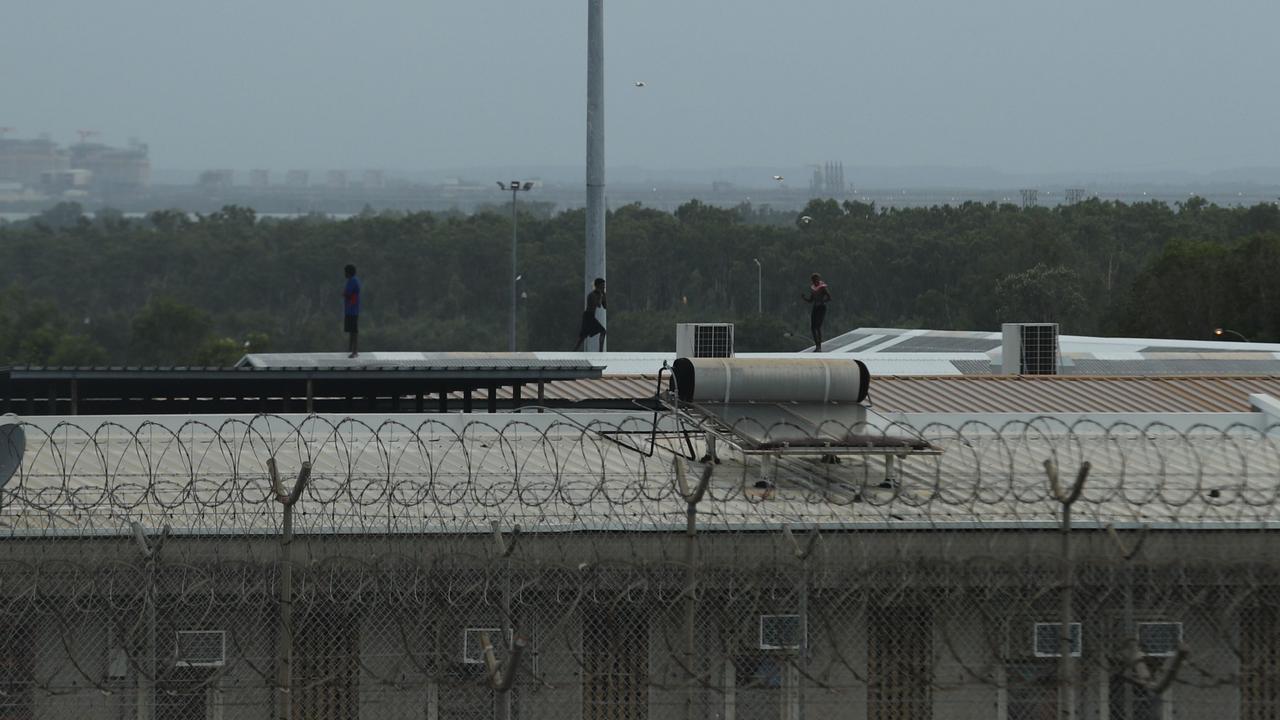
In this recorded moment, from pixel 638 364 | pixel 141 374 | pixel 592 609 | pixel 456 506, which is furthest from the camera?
pixel 638 364

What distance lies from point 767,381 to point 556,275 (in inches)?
4591

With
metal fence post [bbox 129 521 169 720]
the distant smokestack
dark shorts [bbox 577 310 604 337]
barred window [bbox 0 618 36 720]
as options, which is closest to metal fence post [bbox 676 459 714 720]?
metal fence post [bbox 129 521 169 720]

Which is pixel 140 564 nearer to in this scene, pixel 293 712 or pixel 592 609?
pixel 293 712

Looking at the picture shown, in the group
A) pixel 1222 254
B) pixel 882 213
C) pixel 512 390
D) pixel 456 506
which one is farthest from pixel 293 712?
pixel 882 213

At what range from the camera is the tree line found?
10900cm

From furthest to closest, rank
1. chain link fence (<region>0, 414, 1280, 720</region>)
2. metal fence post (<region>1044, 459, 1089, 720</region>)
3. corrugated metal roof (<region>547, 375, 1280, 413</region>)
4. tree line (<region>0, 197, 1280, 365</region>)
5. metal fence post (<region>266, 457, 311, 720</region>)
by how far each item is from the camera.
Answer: tree line (<region>0, 197, 1280, 365</region>) → corrugated metal roof (<region>547, 375, 1280, 413</region>) → chain link fence (<region>0, 414, 1280, 720</region>) → metal fence post (<region>1044, 459, 1089, 720</region>) → metal fence post (<region>266, 457, 311, 720</region>)

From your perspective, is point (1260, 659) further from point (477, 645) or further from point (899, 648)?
point (477, 645)

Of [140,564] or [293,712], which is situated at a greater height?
[140,564]

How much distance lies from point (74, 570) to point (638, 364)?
20.1 meters

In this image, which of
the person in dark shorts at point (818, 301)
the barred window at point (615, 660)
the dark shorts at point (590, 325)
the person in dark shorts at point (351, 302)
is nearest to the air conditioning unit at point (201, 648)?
the barred window at point (615, 660)

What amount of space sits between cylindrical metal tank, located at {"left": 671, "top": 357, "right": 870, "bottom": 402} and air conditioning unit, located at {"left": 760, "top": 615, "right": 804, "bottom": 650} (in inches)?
173

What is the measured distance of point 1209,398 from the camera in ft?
87.1

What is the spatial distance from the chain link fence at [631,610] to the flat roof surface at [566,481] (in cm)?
9

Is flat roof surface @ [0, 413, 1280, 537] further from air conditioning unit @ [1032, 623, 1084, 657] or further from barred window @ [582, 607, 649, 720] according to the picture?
air conditioning unit @ [1032, 623, 1084, 657]
